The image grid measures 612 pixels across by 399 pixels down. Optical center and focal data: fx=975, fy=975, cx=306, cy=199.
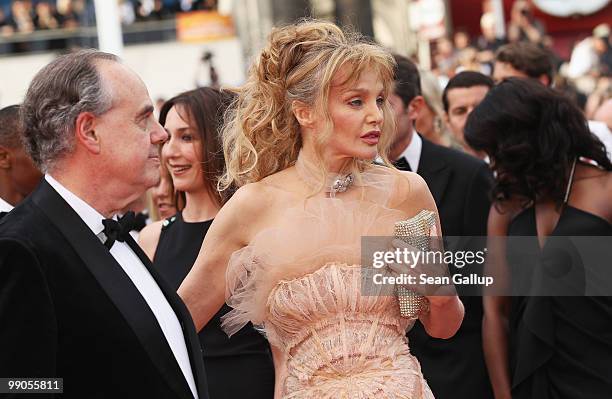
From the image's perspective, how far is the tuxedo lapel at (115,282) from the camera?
2635mm

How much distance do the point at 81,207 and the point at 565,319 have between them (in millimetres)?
2403

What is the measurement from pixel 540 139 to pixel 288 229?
160 cm

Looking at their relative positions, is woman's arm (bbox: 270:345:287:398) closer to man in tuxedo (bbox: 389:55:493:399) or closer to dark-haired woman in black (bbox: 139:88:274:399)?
dark-haired woman in black (bbox: 139:88:274:399)

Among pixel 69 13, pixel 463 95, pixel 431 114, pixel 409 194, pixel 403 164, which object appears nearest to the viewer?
pixel 409 194

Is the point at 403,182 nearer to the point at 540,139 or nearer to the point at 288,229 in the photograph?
the point at 288,229

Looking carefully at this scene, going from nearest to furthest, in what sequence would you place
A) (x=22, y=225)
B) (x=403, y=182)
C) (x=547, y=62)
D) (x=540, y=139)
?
(x=22, y=225) → (x=403, y=182) → (x=540, y=139) → (x=547, y=62)

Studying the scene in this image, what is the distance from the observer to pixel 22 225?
2.58 metres

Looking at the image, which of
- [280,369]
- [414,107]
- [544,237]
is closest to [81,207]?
[280,369]

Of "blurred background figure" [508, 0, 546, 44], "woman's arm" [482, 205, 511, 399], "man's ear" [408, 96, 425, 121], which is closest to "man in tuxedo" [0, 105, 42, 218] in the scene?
"man's ear" [408, 96, 425, 121]

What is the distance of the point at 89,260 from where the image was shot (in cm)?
264

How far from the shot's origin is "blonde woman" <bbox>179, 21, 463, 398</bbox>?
131 inches

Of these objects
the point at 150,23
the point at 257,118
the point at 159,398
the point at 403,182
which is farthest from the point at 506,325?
the point at 150,23

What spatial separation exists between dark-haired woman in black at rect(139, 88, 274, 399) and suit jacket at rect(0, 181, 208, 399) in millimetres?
1437

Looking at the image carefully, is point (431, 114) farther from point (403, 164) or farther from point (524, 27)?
point (524, 27)
